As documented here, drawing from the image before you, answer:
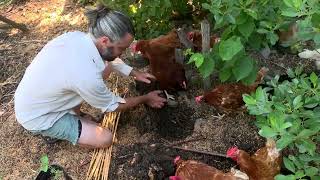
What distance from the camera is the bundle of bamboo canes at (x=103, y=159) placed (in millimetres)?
3049

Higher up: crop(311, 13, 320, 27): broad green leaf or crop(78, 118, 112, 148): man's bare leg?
crop(311, 13, 320, 27): broad green leaf

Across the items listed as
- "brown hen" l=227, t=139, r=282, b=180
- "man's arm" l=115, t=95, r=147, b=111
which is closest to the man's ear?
"man's arm" l=115, t=95, r=147, b=111

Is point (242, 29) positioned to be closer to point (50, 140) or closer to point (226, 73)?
point (226, 73)

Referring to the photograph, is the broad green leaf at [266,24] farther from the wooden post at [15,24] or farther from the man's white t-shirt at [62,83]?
the wooden post at [15,24]

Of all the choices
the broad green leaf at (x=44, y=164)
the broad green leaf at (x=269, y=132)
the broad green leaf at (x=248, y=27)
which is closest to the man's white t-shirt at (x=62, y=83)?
the broad green leaf at (x=44, y=164)

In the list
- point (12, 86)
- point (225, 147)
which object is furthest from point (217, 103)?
point (12, 86)

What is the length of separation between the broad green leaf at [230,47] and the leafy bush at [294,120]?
0.34m

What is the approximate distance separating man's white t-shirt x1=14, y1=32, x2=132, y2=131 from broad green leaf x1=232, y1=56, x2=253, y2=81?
899mm

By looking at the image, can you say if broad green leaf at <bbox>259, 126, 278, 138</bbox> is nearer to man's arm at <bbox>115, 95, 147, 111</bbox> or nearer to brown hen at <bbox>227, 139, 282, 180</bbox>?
brown hen at <bbox>227, 139, 282, 180</bbox>

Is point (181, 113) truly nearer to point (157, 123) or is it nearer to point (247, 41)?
point (157, 123)

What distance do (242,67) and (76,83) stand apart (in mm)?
1077

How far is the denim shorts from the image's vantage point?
3.15 m

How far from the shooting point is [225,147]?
309cm

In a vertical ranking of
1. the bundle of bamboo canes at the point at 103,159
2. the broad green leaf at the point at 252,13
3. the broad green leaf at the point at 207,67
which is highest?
the broad green leaf at the point at 252,13
